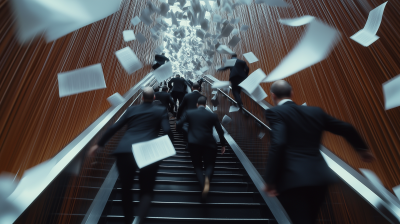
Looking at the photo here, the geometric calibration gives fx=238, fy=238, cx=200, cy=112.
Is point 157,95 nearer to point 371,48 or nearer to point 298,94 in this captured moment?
point 298,94

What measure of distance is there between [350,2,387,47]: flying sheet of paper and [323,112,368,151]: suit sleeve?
0.70 meters

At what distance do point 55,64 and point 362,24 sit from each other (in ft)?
8.66

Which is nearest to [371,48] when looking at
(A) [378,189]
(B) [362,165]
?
(B) [362,165]

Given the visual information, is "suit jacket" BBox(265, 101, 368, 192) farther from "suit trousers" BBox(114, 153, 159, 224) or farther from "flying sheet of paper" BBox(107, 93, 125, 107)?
"flying sheet of paper" BBox(107, 93, 125, 107)

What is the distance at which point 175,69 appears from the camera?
14.8 m

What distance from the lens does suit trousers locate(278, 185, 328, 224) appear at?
137cm

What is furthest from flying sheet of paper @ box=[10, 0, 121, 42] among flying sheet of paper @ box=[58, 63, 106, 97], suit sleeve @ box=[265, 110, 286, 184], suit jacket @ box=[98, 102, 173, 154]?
suit sleeve @ box=[265, 110, 286, 184]

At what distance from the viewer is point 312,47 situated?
272cm

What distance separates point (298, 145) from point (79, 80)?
1668 mm

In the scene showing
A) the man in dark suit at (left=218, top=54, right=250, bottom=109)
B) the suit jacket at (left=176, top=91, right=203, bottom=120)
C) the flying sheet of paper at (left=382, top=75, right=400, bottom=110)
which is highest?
the man in dark suit at (left=218, top=54, right=250, bottom=109)

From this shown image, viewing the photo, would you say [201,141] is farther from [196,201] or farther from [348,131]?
[348,131]

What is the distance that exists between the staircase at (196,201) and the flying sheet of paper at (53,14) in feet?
5.48

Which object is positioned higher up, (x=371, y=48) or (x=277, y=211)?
(x=371, y=48)

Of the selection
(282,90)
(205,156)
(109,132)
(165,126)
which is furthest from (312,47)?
(109,132)
